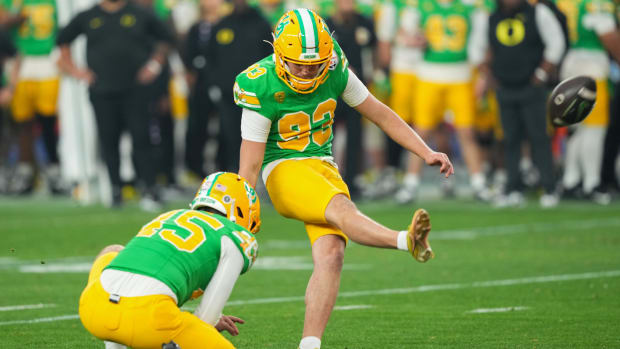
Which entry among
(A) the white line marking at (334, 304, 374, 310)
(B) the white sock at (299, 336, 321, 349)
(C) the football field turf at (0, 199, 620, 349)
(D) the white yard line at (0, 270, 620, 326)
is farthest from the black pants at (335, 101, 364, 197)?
(B) the white sock at (299, 336, 321, 349)

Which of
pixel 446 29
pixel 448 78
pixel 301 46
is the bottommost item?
pixel 448 78

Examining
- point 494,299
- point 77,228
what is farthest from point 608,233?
point 77,228

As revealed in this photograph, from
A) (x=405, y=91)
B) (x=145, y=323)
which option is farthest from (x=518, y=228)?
(x=145, y=323)

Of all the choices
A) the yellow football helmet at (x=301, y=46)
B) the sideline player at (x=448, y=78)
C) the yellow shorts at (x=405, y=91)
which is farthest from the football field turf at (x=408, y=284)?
the yellow shorts at (x=405, y=91)

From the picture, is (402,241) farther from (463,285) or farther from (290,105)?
(463,285)

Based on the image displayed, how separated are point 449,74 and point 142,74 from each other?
3750mm

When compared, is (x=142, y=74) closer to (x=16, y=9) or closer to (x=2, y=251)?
(x=16, y=9)

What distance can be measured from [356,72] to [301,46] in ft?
30.3

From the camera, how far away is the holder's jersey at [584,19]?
14844mm

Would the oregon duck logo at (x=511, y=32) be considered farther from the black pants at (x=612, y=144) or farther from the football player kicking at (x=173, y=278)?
the football player kicking at (x=173, y=278)

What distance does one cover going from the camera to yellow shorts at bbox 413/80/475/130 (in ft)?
49.6

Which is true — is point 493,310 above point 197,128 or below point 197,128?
above

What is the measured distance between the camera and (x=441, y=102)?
15.4 metres

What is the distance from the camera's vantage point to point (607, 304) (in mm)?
7621
